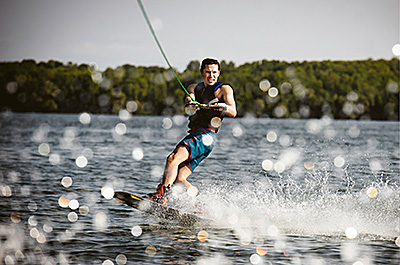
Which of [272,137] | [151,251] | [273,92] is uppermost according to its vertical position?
[273,92]

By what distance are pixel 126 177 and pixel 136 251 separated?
8159 millimetres

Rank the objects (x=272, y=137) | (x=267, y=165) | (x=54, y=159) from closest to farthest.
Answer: (x=54, y=159) < (x=267, y=165) < (x=272, y=137)

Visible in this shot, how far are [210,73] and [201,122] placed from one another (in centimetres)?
76

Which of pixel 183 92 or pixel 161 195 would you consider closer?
pixel 161 195

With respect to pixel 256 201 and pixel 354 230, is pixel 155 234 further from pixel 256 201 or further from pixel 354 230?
pixel 354 230

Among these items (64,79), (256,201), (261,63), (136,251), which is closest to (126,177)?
(256,201)

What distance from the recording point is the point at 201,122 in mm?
8016

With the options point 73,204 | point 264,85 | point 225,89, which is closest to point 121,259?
point 225,89

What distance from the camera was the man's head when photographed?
7879 millimetres

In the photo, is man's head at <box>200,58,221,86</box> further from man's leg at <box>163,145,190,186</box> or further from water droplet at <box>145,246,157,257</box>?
water droplet at <box>145,246,157,257</box>

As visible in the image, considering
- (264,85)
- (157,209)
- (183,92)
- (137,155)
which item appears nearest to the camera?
(157,209)

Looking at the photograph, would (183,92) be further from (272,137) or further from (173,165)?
(173,165)

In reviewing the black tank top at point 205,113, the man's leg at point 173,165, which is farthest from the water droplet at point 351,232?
the man's leg at point 173,165

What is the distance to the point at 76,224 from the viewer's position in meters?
8.06
